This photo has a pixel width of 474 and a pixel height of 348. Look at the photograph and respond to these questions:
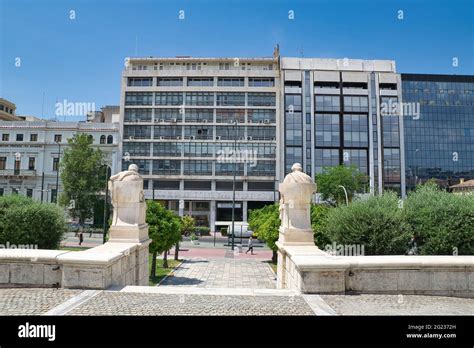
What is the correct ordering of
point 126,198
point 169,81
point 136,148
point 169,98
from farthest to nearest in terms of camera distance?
point 169,81
point 169,98
point 136,148
point 126,198

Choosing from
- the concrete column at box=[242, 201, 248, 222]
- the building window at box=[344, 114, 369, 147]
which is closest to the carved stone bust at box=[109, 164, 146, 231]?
the concrete column at box=[242, 201, 248, 222]

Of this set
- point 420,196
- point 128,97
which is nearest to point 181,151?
point 128,97

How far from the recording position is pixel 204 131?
176 ft

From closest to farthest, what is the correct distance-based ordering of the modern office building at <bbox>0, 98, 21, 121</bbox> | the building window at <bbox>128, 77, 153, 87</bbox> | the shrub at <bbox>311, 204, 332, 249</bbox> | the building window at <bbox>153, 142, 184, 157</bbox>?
1. the shrub at <bbox>311, 204, 332, 249</bbox>
2. the building window at <bbox>153, 142, 184, 157</bbox>
3. the building window at <bbox>128, 77, 153, 87</bbox>
4. the modern office building at <bbox>0, 98, 21, 121</bbox>

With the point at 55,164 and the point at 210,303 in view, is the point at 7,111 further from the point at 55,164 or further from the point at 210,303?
the point at 210,303

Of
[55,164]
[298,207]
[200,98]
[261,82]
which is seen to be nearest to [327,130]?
[261,82]

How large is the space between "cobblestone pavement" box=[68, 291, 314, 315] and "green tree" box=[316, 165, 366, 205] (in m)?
42.1

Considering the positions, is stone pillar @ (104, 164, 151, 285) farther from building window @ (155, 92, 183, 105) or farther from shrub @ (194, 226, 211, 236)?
building window @ (155, 92, 183, 105)

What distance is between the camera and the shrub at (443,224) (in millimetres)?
9672

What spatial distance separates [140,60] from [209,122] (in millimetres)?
15852

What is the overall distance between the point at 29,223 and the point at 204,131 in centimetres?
4193

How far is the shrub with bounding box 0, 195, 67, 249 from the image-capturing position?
495 inches

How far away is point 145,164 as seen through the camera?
53.4 metres
